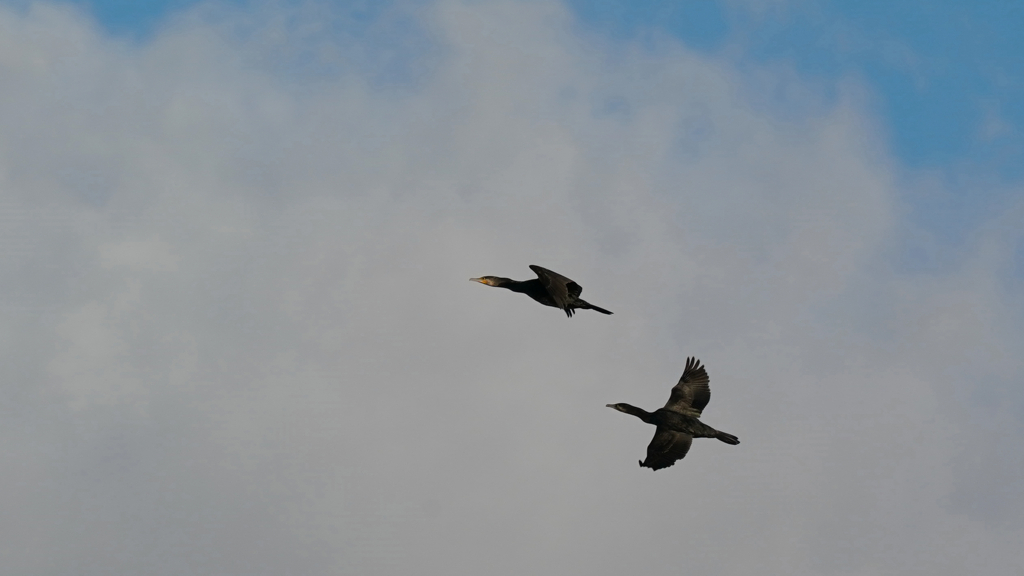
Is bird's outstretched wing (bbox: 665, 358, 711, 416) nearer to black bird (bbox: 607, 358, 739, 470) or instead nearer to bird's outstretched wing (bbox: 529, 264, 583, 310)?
black bird (bbox: 607, 358, 739, 470)

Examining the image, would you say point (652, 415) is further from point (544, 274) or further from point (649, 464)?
point (544, 274)

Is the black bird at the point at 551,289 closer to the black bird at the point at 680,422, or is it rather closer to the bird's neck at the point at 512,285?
the bird's neck at the point at 512,285

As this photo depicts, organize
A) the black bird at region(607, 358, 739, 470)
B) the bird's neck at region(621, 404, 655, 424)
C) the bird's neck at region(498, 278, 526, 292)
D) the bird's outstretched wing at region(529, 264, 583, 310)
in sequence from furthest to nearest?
1. the bird's neck at region(498, 278, 526, 292)
2. the bird's neck at region(621, 404, 655, 424)
3. the black bird at region(607, 358, 739, 470)
4. the bird's outstretched wing at region(529, 264, 583, 310)

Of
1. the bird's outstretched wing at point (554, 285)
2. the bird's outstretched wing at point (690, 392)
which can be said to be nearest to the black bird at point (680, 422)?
the bird's outstretched wing at point (690, 392)

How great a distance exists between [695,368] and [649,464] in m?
3.88

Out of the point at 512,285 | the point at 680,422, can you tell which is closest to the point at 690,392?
the point at 680,422

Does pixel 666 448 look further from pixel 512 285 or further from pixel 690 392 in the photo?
pixel 512 285

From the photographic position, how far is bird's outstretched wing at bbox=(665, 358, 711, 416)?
37656mm

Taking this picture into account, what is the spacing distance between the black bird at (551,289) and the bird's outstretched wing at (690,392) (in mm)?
3444

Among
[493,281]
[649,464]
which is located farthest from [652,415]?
[493,281]

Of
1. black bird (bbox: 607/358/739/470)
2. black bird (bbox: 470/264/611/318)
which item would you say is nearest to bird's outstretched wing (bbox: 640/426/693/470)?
black bird (bbox: 607/358/739/470)

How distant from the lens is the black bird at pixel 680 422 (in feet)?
118

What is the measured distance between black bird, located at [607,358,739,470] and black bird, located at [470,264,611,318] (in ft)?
11.4

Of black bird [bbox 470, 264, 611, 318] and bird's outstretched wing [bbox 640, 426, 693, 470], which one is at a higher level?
black bird [bbox 470, 264, 611, 318]
